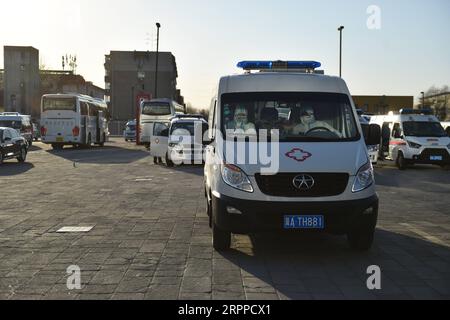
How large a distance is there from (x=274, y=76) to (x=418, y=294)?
11.7ft

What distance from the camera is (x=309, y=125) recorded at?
7188 millimetres

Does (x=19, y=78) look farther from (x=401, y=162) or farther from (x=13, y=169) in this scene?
(x=401, y=162)

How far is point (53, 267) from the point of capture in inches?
240

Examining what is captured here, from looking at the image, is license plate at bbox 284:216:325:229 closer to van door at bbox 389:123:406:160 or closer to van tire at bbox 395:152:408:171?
van tire at bbox 395:152:408:171

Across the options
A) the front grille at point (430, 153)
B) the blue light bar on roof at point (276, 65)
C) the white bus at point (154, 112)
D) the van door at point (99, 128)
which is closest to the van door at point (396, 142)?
the front grille at point (430, 153)

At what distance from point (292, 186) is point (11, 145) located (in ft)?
59.4

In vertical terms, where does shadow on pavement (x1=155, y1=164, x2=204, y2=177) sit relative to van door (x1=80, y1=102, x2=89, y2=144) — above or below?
below

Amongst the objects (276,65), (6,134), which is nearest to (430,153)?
(276,65)

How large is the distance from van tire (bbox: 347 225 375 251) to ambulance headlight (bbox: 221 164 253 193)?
1.38 meters

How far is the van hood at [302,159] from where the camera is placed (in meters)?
6.39

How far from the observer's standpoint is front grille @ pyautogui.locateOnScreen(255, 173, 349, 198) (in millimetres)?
6375

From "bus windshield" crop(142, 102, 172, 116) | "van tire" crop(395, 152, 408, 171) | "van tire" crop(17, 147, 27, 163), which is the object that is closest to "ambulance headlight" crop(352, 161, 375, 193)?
"van tire" crop(395, 152, 408, 171)

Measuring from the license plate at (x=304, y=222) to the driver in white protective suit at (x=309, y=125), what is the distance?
1208mm

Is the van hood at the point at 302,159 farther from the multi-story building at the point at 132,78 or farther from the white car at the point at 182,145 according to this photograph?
the multi-story building at the point at 132,78
